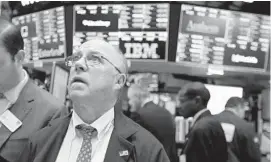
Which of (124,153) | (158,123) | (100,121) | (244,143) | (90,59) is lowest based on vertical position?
(244,143)

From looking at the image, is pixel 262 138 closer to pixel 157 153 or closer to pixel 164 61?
pixel 164 61

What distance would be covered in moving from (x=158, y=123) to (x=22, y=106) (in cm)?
231

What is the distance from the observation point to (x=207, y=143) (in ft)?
12.5

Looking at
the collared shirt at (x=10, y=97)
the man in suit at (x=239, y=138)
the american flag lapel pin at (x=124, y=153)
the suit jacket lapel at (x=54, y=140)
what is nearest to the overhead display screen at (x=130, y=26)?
the man in suit at (x=239, y=138)

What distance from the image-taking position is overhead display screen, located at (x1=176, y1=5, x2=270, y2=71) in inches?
222

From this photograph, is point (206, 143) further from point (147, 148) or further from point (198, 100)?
point (147, 148)

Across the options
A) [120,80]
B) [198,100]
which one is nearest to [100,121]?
[120,80]

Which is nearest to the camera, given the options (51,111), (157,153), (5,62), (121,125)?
(157,153)

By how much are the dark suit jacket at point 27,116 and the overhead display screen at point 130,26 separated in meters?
3.07

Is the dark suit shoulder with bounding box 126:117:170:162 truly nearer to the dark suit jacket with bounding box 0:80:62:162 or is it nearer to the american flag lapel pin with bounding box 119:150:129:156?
the american flag lapel pin with bounding box 119:150:129:156

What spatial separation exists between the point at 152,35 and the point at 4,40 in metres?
3.44

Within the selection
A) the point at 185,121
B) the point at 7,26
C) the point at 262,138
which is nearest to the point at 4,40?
the point at 7,26

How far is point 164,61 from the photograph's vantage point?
5523mm

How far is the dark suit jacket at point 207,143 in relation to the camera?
3801mm
